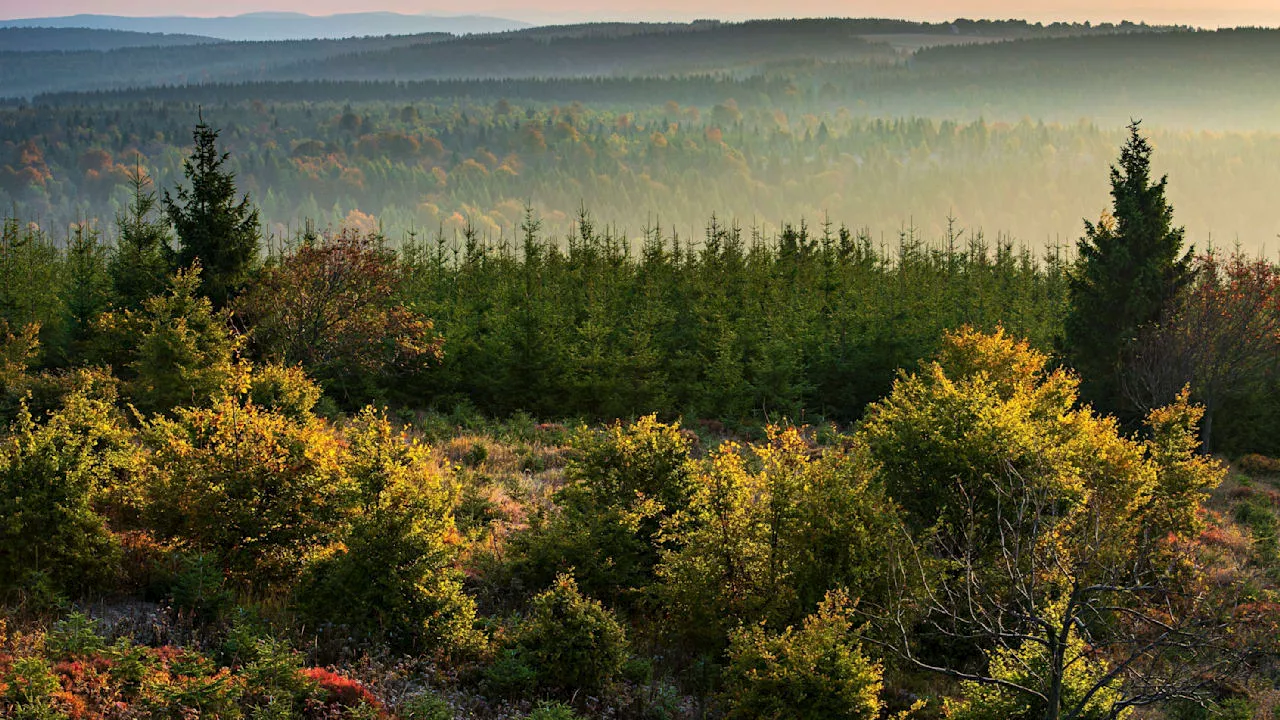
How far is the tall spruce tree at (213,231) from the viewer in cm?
2755

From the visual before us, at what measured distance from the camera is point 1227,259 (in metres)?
35.2

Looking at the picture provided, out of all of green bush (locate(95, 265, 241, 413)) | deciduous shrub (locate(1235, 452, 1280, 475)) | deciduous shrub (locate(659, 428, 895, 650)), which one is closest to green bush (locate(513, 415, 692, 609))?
deciduous shrub (locate(659, 428, 895, 650))

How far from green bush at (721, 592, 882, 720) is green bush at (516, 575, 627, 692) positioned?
5.97ft

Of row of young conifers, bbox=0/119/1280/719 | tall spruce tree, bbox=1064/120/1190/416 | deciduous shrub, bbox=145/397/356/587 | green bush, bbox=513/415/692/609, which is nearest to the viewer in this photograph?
row of young conifers, bbox=0/119/1280/719

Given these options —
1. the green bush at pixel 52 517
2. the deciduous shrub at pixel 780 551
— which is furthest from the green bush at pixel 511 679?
the green bush at pixel 52 517

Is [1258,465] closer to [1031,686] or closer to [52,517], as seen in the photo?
[1031,686]

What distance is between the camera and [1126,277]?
104 ft

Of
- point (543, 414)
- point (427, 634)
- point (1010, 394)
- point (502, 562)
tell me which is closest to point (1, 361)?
point (543, 414)

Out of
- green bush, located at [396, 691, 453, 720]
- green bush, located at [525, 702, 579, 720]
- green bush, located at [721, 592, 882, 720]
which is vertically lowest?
green bush, located at [396, 691, 453, 720]

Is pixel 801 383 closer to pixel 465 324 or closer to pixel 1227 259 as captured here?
pixel 465 324

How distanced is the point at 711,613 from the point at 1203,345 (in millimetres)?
23469

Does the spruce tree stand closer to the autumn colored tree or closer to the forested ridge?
the forested ridge

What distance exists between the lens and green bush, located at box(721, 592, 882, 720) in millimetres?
10586

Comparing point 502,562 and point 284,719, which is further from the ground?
point 284,719
